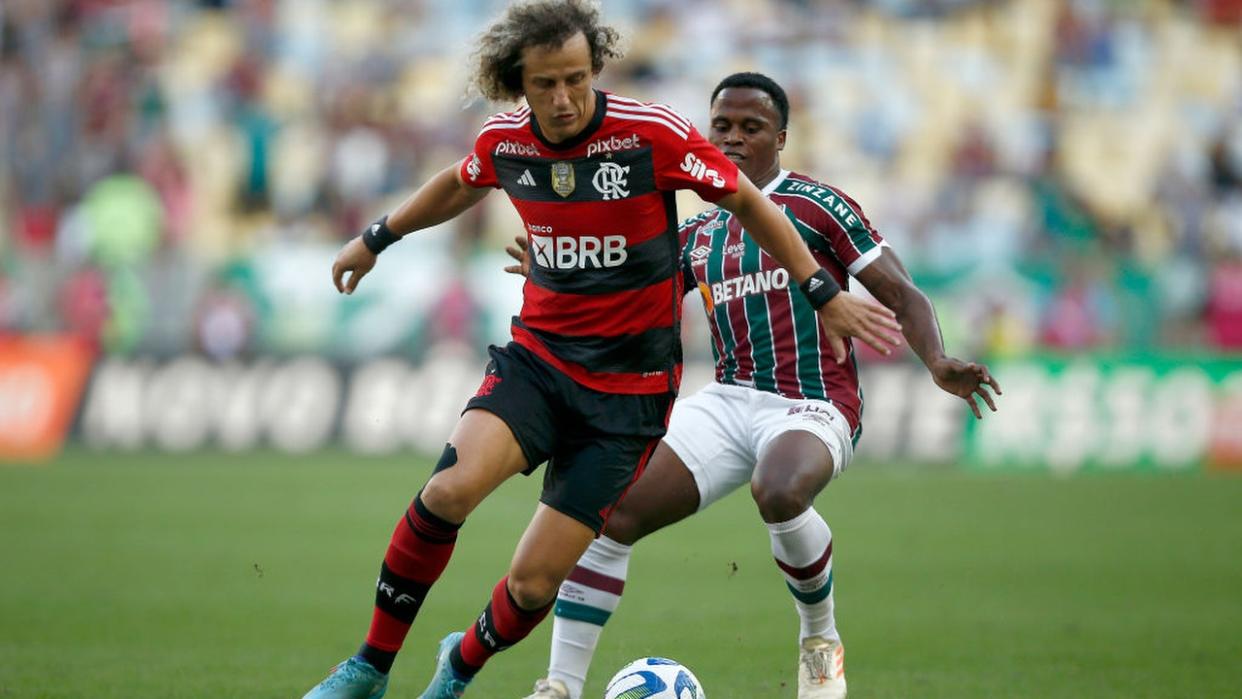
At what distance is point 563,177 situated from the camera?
6.00 meters

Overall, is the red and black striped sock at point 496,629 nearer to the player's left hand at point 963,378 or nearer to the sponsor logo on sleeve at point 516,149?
the sponsor logo on sleeve at point 516,149

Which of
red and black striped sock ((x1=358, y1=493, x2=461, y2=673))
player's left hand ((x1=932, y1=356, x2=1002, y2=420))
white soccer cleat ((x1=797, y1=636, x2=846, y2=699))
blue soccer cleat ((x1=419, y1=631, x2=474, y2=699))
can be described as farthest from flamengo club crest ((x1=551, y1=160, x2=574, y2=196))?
white soccer cleat ((x1=797, y1=636, x2=846, y2=699))

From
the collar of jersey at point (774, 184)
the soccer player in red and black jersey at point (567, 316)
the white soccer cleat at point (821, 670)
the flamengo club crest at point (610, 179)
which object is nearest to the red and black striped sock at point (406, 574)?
the soccer player in red and black jersey at point (567, 316)

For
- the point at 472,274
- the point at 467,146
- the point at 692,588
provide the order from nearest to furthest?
1. the point at 692,588
2. the point at 472,274
3. the point at 467,146

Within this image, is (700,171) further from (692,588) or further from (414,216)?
(692,588)

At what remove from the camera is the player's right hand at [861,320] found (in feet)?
18.9

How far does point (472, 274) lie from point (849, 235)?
14.2 metres

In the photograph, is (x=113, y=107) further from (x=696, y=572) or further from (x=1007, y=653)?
(x=1007, y=653)

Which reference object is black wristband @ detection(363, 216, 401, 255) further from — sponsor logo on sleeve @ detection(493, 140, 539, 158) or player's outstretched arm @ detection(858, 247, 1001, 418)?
player's outstretched arm @ detection(858, 247, 1001, 418)

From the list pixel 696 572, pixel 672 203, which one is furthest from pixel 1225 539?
pixel 672 203

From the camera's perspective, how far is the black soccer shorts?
19.9 ft

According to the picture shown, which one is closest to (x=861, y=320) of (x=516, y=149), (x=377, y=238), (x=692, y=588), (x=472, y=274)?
(x=516, y=149)

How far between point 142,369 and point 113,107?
519cm

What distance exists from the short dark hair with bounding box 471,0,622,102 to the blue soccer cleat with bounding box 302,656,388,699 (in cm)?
217
